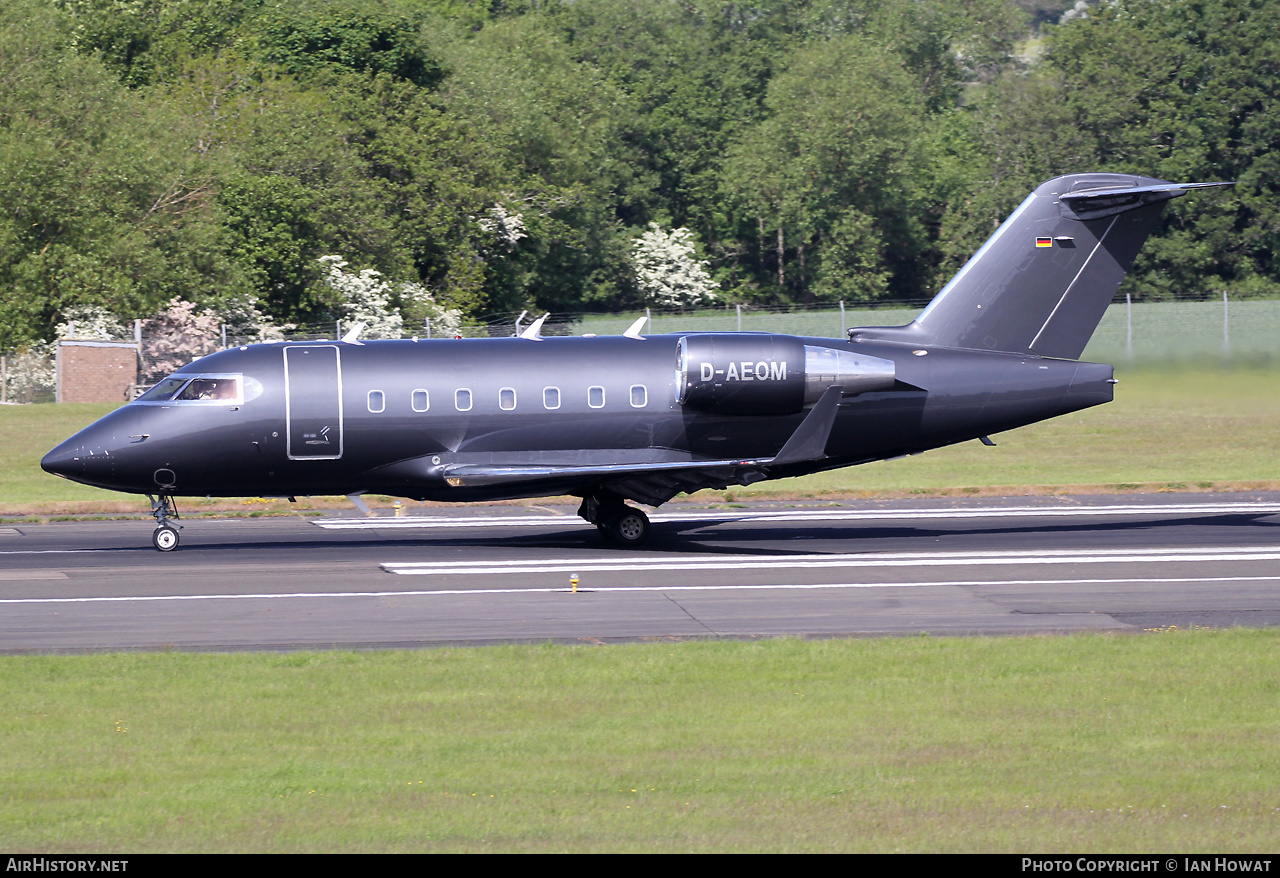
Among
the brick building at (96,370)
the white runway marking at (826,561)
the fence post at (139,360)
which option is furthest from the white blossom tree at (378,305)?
the white runway marking at (826,561)

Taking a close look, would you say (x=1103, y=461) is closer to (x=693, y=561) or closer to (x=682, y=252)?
(x=693, y=561)

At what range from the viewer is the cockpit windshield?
77.5ft

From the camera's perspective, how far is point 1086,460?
121 ft

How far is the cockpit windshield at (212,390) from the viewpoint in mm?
23625

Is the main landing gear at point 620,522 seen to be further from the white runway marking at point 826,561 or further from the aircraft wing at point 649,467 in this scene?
the white runway marking at point 826,561

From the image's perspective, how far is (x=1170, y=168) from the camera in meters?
76.1

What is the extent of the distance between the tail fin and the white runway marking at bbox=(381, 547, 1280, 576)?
4.15 m

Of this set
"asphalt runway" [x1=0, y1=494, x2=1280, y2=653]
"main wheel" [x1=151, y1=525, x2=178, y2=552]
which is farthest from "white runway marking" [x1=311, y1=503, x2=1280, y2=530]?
"main wheel" [x1=151, y1=525, x2=178, y2=552]

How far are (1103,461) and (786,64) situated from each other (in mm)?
72744

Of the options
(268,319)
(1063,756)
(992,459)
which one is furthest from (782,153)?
(1063,756)

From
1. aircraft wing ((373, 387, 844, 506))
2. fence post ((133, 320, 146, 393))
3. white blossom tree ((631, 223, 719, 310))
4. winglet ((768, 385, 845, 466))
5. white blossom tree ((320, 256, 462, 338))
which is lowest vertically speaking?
aircraft wing ((373, 387, 844, 506))

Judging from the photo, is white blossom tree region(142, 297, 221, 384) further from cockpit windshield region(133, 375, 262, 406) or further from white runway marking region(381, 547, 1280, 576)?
white runway marking region(381, 547, 1280, 576)

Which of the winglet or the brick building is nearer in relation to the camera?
the winglet

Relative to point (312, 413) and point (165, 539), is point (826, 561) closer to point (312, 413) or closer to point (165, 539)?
point (312, 413)
